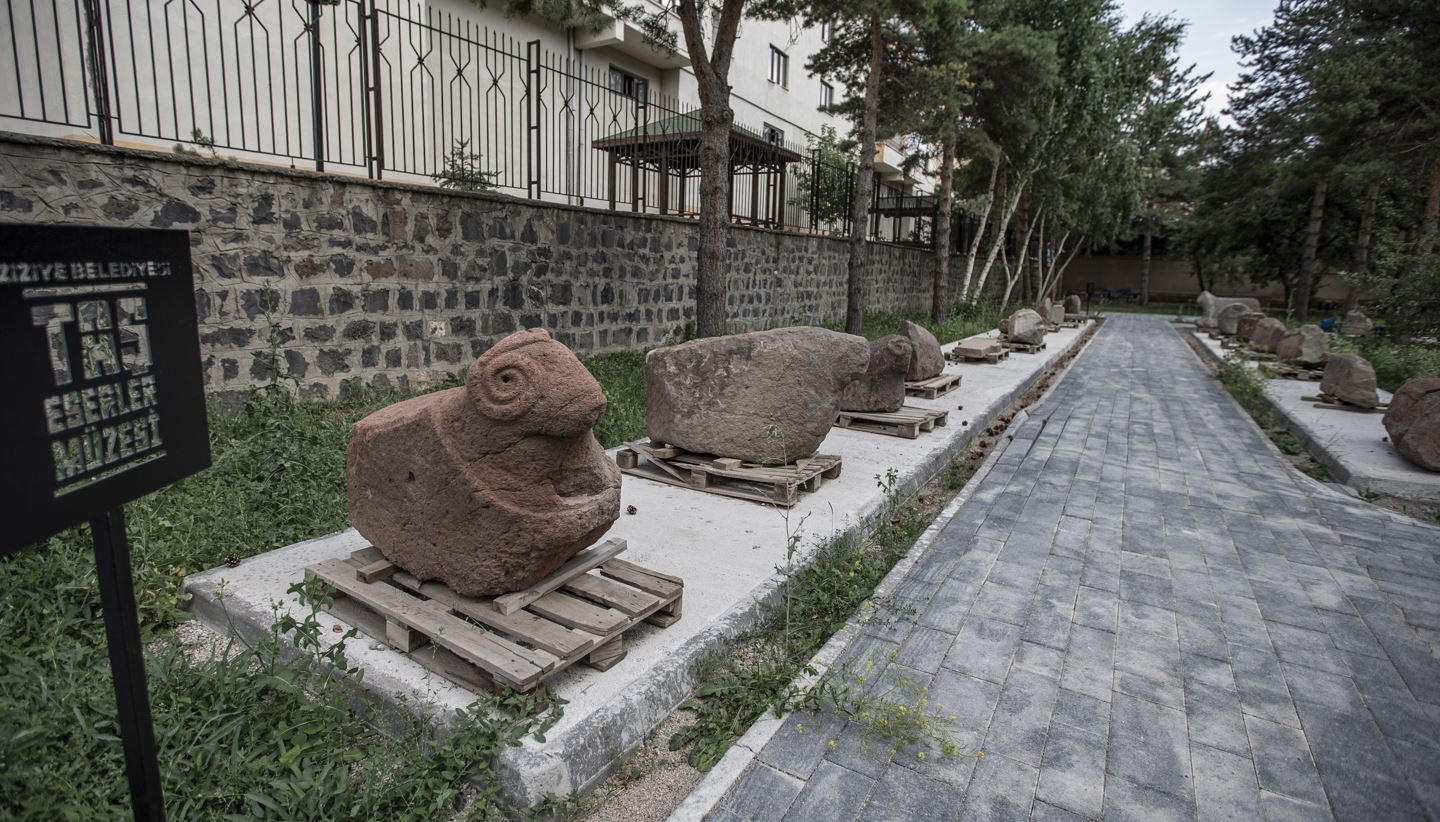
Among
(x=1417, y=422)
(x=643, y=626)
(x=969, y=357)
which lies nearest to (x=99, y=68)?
(x=643, y=626)

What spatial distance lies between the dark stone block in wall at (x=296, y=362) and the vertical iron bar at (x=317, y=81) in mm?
1676

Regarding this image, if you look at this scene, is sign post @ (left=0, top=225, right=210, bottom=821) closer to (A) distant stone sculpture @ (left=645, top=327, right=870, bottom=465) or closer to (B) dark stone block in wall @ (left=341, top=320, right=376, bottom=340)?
(A) distant stone sculpture @ (left=645, top=327, right=870, bottom=465)

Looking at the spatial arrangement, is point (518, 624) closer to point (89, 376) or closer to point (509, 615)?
point (509, 615)

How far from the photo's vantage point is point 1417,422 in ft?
21.3

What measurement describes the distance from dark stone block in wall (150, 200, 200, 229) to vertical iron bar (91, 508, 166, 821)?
4.74m

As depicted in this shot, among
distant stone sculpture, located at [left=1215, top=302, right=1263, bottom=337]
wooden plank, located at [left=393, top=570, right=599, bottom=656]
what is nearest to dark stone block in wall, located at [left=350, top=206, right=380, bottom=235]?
wooden plank, located at [left=393, top=570, right=599, bottom=656]

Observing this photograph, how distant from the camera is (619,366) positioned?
892 centimetres

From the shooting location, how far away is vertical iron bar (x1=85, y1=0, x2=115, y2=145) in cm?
518

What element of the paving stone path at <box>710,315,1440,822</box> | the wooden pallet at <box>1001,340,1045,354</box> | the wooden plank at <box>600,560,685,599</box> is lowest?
the paving stone path at <box>710,315,1440,822</box>

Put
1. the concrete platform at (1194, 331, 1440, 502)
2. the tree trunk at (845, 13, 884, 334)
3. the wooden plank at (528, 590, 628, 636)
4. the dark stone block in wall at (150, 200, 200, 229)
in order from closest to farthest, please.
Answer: the wooden plank at (528, 590, 628, 636) < the dark stone block in wall at (150, 200, 200, 229) < the concrete platform at (1194, 331, 1440, 502) < the tree trunk at (845, 13, 884, 334)

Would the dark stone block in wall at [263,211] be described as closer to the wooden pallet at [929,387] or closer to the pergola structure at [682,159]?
the pergola structure at [682,159]

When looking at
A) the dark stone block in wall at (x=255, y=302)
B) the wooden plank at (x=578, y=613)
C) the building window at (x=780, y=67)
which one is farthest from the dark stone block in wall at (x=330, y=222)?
the building window at (x=780, y=67)

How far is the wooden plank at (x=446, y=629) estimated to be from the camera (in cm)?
255

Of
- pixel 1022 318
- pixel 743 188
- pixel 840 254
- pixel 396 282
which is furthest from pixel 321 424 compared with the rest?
pixel 1022 318
